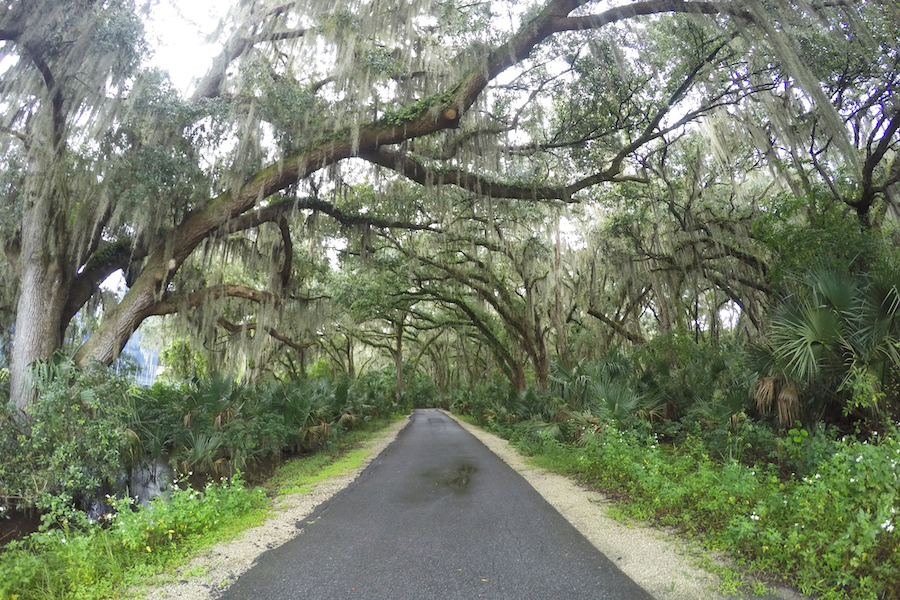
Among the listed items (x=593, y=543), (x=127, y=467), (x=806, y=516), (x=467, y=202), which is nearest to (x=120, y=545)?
(x=127, y=467)

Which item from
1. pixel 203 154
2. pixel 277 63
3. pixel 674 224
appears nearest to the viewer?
pixel 203 154

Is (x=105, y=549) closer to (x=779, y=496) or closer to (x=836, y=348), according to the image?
(x=779, y=496)

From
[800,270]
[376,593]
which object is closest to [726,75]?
[800,270]

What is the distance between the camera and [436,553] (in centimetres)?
436

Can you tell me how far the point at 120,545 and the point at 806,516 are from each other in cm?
516

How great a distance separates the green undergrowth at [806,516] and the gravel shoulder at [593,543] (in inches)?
9.8

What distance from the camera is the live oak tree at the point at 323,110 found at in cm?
677

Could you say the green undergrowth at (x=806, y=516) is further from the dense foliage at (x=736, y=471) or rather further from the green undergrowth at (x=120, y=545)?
the green undergrowth at (x=120, y=545)

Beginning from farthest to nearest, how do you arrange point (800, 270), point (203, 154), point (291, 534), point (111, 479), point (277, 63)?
1. point (277, 63)
2. point (203, 154)
3. point (800, 270)
4. point (111, 479)
5. point (291, 534)

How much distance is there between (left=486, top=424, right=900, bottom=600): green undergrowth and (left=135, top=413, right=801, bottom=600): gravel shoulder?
250mm

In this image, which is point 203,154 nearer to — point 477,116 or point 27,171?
point 27,171

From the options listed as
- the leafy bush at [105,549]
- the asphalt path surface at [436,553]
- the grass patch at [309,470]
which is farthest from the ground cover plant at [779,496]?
the leafy bush at [105,549]

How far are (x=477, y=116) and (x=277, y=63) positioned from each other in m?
4.13

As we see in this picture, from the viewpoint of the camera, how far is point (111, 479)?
234 inches
